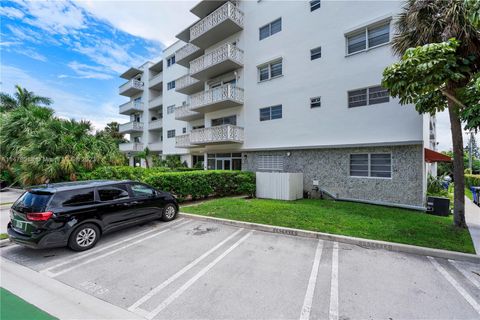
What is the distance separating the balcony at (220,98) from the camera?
49.7 ft

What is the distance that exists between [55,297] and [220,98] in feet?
45.4

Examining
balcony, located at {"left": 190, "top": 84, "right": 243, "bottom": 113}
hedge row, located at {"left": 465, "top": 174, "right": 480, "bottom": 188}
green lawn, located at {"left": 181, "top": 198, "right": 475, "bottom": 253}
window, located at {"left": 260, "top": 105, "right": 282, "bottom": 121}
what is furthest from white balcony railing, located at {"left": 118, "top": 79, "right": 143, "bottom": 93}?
hedge row, located at {"left": 465, "top": 174, "right": 480, "bottom": 188}

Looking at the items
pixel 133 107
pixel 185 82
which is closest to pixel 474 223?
pixel 185 82

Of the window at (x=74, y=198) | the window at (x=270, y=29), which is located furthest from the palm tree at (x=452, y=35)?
the window at (x=74, y=198)

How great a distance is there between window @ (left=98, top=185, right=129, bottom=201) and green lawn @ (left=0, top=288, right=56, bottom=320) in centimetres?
267

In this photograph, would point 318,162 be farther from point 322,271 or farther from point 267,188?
point 322,271

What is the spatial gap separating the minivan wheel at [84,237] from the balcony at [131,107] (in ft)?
89.6

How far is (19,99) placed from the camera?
21359mm

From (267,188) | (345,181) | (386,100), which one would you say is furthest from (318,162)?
(386,100)

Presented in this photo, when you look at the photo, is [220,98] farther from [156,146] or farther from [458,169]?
[156,146]

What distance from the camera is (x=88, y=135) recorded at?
14.1 m

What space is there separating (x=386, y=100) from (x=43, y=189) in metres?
13.2

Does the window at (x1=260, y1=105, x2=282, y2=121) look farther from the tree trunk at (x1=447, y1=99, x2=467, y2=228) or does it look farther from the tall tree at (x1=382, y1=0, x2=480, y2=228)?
the tree trunk at (x1=447, y1=99, x2=467, y2=228)

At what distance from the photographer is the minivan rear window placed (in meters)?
4.92
